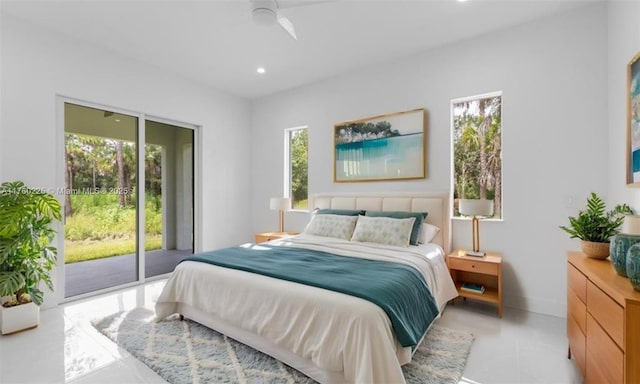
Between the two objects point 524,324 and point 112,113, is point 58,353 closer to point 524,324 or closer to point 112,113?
point 112,113

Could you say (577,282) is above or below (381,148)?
below

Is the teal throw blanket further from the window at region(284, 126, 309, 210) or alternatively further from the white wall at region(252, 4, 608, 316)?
the window at region(284, 126, 309, 210)

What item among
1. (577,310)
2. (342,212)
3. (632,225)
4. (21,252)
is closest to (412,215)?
(342,212)

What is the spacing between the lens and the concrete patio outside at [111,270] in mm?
3408

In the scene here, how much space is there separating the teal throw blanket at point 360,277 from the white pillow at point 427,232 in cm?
102

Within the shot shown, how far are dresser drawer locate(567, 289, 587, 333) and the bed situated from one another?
87 centimetres

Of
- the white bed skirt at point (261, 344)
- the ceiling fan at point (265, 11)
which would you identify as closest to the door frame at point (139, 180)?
the white bed skirt at point (261, 344)

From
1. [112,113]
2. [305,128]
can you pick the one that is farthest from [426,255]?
[112,113]

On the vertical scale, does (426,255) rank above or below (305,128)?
below

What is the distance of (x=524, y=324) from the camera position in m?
2.66

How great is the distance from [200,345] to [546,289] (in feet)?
10.6

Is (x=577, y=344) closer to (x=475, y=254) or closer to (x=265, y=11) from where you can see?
(x=475, y=254)

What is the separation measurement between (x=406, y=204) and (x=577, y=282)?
1.82 meters

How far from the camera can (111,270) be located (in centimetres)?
382
